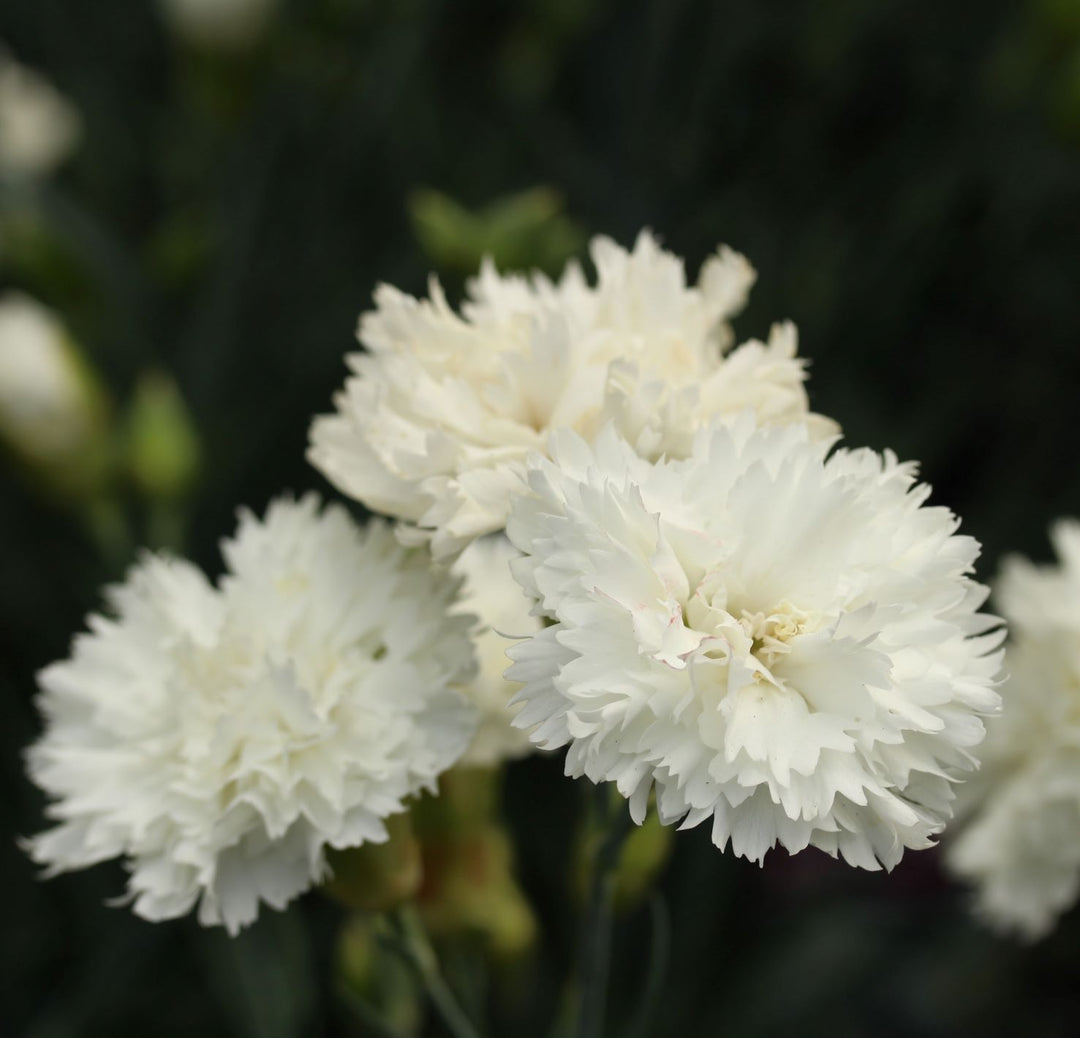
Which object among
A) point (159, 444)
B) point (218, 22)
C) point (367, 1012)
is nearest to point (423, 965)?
point (367, 1012)

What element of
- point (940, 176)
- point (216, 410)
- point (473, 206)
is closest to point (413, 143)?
point (473, 206)

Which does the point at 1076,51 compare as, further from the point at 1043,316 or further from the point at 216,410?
the point at 216,410

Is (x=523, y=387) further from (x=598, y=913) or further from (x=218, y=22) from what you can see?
(x=218, y=22)

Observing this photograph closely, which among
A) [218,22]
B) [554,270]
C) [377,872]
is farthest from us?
[218,22]

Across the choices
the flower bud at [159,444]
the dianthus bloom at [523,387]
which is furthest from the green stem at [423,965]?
the flower bud at [159,444]

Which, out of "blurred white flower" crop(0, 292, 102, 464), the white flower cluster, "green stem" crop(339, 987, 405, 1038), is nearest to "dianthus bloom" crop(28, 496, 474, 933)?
the white flower cluster

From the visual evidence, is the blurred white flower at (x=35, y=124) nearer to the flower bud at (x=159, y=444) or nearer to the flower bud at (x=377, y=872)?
the flower bud at (x=159, y=444)
